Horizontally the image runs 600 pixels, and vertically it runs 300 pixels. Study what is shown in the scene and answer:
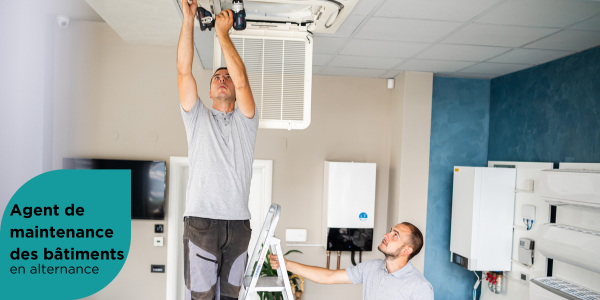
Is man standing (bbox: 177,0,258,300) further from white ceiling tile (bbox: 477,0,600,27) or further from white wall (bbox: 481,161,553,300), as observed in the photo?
white wall (bbox: 481,161,553,300)

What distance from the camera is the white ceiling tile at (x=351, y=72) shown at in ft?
11.6

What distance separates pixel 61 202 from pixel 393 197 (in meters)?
2.92

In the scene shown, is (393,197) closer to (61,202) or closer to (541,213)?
(541,213)

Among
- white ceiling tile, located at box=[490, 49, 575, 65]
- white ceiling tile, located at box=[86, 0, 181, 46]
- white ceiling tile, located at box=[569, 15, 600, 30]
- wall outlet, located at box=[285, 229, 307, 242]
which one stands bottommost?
wall outlet, located at box=[285, 229, 307, 242]

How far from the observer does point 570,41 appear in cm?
255

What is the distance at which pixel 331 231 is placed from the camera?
3475 mm

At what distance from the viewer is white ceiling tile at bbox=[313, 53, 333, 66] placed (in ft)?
10.1

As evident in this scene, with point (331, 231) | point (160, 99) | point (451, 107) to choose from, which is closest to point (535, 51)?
point (451, 107)

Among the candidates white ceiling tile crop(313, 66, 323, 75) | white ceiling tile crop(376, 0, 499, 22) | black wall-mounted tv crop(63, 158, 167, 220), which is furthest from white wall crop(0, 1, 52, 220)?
white ceiling tile crop(376, 0, 499, 22)

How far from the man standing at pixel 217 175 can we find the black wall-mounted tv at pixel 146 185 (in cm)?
180

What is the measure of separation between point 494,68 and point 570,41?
2.68ft

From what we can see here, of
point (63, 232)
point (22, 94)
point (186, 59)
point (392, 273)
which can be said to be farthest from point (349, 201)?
point (22, 94)

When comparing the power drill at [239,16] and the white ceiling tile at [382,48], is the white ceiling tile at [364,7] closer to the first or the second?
the white ceiling tile at [382,48]

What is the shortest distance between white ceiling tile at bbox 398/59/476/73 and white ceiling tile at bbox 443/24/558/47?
1.72ft
